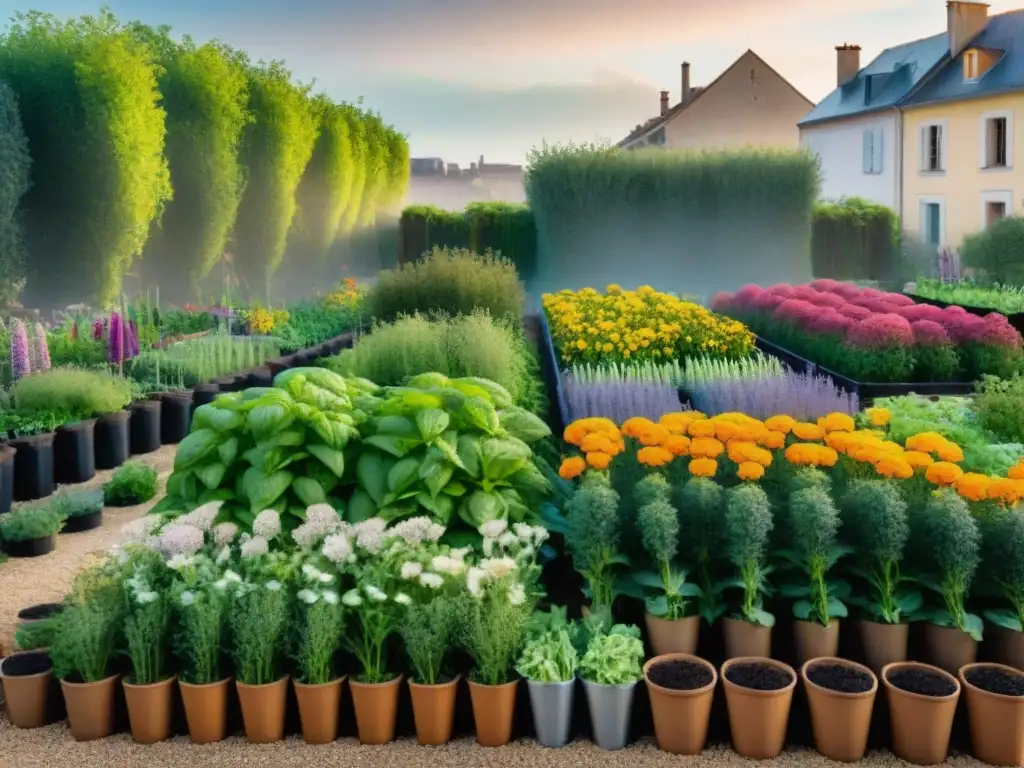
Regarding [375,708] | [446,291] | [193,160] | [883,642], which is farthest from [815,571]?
[193,160]

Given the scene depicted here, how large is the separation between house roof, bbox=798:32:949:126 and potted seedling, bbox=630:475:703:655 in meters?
26.8

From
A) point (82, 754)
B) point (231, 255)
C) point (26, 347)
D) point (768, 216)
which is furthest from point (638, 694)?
point (231, 255)

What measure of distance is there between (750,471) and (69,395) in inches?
226

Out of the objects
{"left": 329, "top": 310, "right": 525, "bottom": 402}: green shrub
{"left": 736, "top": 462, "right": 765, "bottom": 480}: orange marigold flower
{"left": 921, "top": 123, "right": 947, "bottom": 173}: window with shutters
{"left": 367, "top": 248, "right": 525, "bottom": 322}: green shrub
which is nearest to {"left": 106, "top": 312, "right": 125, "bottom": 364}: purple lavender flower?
{"left": 367, "top": 248, "right": 525, "bottom": 322}: green shrub

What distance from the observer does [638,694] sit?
11.5 feet

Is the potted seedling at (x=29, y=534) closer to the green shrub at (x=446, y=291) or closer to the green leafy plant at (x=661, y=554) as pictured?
the green leafy plant at (x=661, y=554)

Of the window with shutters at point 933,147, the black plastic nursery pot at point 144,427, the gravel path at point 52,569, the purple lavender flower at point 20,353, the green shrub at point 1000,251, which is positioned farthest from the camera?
the window with shutters at point 933,147

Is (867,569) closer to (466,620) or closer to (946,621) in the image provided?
(946,621)

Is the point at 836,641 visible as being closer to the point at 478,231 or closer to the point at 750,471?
the point at 750,471

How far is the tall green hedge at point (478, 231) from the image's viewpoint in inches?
778

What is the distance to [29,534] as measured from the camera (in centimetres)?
569

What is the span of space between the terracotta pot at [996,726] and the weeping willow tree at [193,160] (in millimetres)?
15530

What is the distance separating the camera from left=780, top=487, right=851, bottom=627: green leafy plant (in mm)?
3451

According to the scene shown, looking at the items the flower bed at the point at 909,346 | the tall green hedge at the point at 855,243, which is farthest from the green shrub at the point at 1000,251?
the flower bed at the point at 909,346
